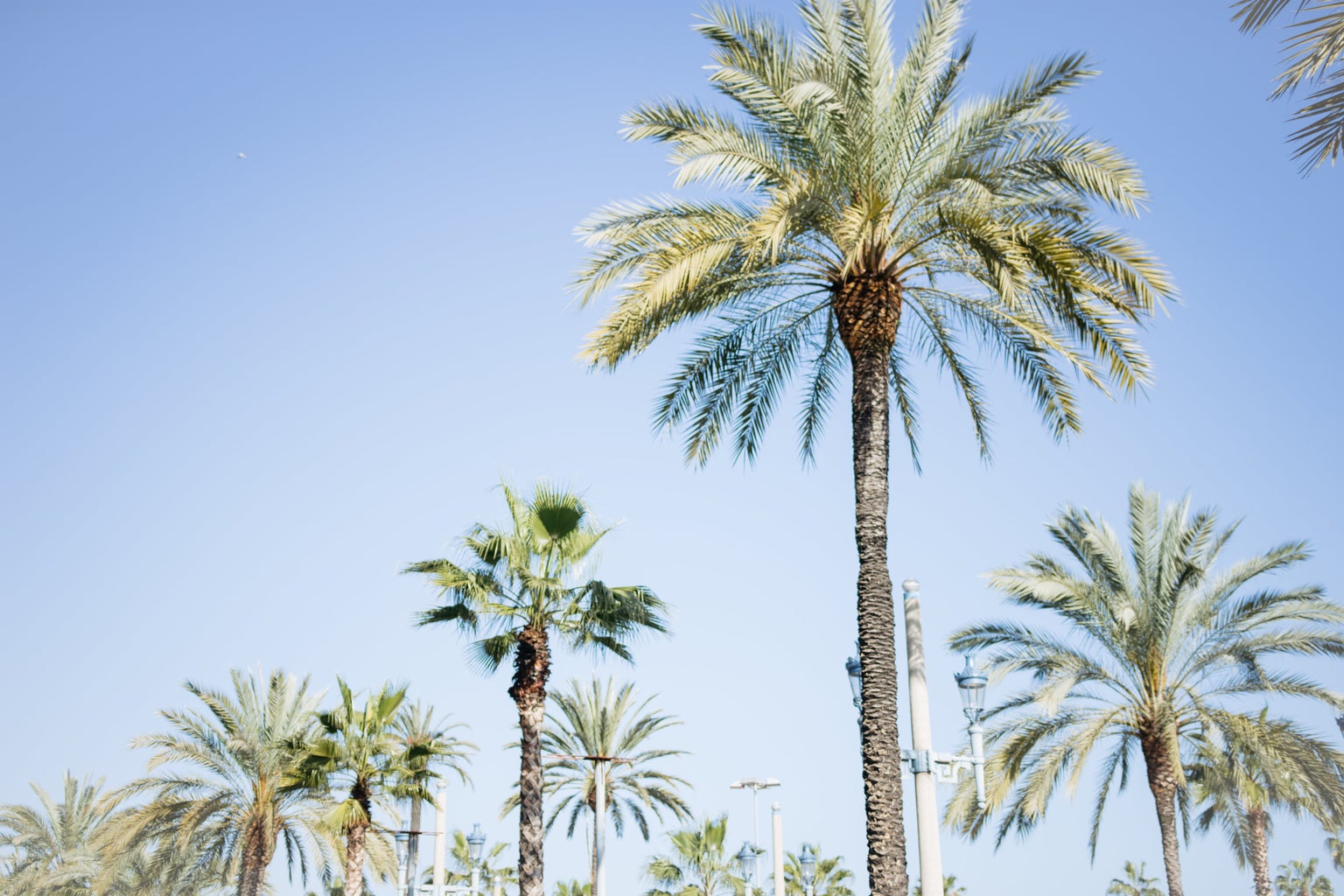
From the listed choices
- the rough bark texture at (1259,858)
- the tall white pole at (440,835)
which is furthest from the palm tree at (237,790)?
the rough bark texture at (1259,858)

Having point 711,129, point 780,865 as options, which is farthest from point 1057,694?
point 711,129

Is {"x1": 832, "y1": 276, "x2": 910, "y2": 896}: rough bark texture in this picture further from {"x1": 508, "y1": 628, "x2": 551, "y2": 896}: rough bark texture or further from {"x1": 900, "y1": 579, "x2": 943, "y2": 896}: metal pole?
{"x1": 508, "y1": 628, "x2": 551, "y2": 896}: rough bark texture

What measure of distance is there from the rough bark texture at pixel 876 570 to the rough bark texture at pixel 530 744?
884 centimetres

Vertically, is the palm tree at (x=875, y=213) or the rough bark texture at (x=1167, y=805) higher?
the palm tree at (x=875, y=213)

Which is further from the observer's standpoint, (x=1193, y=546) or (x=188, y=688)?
(x=188, y=688)

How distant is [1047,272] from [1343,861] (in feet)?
294

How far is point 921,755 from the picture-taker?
11836 millimetres

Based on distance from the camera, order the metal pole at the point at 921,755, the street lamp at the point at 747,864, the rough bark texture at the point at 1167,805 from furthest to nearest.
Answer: the street lamp at the point at 747,864
the rough bark texture at the point at 1167,805
the metal pole at the point at 921,755

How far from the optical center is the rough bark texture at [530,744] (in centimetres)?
1923

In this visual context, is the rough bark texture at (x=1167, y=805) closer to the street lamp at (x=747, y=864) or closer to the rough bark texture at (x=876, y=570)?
the street lamp at (x=747, y=864)

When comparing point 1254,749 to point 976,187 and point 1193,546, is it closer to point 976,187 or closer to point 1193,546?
point 1193,546

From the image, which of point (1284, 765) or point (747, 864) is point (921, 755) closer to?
point (1284, 765)

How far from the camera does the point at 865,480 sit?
1298cm

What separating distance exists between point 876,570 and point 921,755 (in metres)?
1.94
